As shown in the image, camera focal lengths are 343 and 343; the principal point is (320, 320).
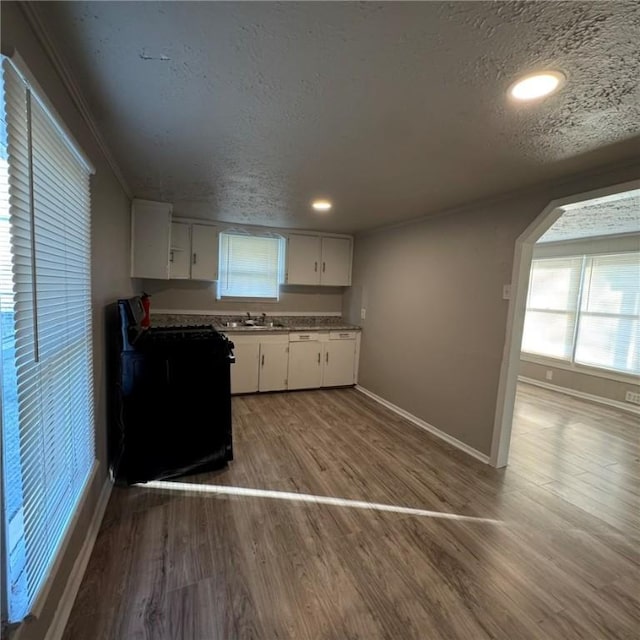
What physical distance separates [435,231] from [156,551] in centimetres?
342

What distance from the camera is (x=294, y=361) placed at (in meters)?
4.52

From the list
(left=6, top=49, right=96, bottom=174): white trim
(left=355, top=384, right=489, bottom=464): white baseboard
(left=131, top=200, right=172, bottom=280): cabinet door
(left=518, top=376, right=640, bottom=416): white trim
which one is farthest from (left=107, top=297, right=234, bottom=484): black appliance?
(left=518, top=376, right=640, bottom=416): white trim

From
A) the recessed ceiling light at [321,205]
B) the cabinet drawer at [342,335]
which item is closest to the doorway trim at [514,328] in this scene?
the recessed ceiling light at [321,205]

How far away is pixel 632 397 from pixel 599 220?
238 centimetres

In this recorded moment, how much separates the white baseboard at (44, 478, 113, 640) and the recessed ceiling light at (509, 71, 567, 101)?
2.69m

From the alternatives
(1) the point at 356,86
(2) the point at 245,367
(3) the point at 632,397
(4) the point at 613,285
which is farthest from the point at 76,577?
(4) the point at 613,285

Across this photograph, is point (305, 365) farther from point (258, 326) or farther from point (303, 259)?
point (303, 259)

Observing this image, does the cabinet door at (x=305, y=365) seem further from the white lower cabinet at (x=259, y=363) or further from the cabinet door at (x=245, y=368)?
the cabinet door at (x=245, y=368)

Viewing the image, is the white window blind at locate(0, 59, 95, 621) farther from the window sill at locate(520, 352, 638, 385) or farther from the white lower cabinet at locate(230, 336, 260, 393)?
the window sill at locate(520, 352, 638, 385)

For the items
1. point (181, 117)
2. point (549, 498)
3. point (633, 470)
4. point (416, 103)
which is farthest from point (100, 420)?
point (633, 470)

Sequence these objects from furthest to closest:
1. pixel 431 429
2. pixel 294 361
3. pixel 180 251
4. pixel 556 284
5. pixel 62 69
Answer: pixel 556 284, pixel 294 361, pixel 180 251, pixel 431 429, pixel 62 69

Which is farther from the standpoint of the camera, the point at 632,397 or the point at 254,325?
the point at 254,325

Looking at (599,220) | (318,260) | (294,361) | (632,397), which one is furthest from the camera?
(318,260)

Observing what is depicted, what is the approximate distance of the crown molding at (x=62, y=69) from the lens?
3.38 ft
